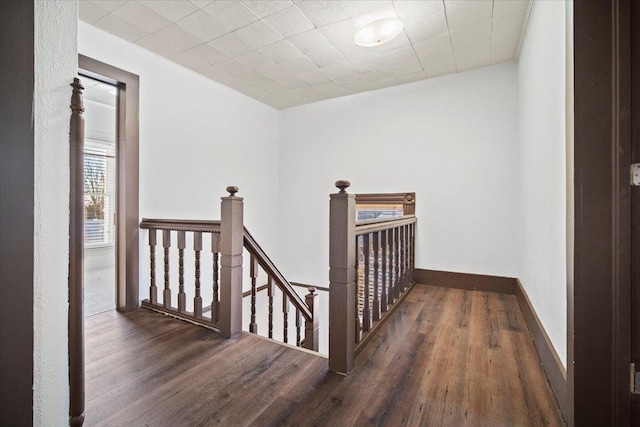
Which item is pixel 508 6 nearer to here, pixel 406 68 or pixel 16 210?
pixel 406 68

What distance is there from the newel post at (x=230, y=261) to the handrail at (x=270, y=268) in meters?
0.11

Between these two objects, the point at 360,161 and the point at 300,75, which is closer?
the point at 300,75

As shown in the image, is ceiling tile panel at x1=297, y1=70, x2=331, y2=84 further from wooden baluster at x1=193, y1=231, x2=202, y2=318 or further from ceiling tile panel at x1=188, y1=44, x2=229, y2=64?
wooden baluster at x1=193, y1=231, x2=202, y2=318

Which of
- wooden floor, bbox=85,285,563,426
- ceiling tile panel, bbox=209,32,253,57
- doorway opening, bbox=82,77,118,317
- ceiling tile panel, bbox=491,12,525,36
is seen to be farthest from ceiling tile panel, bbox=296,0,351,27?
doorway opening, bbox=82,77,118,317

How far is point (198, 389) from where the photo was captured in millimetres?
1592

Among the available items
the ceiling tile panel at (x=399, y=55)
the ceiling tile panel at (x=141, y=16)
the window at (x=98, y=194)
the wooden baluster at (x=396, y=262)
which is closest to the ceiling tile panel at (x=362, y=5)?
the ceiling tile panel at (x=399, y=55)

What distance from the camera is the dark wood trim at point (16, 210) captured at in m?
0.74

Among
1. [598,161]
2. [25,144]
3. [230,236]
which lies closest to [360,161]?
[230,236]

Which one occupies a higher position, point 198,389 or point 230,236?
point 230,236

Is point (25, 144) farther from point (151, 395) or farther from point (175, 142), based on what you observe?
point (175, 142)

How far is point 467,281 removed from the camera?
140 inches

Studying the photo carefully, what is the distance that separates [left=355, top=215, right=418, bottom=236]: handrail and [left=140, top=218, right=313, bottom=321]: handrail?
873 mm

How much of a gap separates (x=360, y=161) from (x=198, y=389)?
3.48 meters

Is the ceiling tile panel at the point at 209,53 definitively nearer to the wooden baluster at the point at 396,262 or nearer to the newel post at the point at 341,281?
the newel post at the point at 341,281
